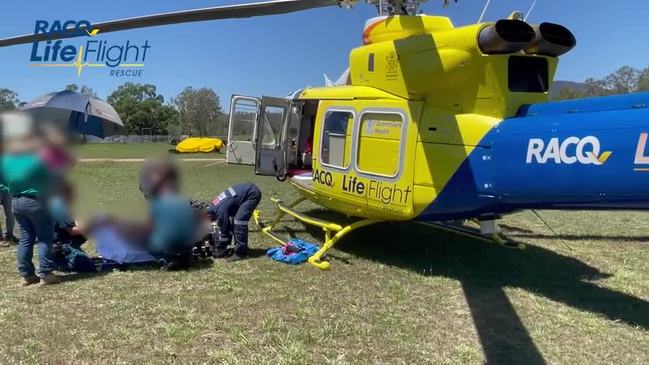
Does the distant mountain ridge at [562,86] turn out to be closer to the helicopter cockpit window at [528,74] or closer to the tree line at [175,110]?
the helicopter cockpit window at [528,74]

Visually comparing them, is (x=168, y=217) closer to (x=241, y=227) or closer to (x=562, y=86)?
(x=241, y=227)

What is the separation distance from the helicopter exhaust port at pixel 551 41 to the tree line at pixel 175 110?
14.3ft

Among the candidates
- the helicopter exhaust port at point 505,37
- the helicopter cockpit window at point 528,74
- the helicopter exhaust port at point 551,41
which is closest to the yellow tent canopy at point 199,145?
the helicopter exhaust port at point 505,37

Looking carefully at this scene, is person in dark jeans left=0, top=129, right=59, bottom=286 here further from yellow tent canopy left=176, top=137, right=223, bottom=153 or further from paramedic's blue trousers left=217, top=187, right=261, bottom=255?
paramedic's blue trousers left=217, top=187, right=261, bottom=255

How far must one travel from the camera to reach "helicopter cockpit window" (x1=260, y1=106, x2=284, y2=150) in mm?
8578

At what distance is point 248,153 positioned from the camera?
9031 mm

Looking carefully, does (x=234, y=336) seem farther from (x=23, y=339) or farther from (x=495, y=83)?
(x=495, y=83)

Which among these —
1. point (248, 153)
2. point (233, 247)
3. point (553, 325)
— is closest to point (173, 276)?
point (233, 247)

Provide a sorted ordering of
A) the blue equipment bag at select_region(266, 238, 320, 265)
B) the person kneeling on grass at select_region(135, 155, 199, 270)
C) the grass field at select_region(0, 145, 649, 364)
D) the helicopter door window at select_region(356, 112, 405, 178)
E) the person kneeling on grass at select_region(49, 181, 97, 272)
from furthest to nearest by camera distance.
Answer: the blue equipment bag at select_region(266, 238, 320, 265) → the helicopter door window at select_region(356, 112, 405, 178) → the person kneeling on grass at select_region(49, 181, 97, 272) → the person kneeling on grass at select_region(135, 155, 199, 270) → the grass field at select_region(0, 145, 649, 364)

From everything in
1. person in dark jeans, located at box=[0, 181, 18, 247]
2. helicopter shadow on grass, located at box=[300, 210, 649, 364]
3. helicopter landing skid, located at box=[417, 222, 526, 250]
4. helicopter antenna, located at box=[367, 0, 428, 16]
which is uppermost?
helicopter antenna, located at box=[367, 0, 428, 16]

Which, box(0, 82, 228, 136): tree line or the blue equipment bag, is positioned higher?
box(0, 82, 228, 136): tree line

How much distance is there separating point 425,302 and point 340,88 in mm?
3218

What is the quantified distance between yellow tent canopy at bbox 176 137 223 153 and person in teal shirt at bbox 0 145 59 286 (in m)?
1.34

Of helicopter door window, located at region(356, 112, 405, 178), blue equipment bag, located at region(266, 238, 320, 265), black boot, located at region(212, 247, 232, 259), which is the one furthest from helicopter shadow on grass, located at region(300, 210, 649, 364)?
black boot, located at region(212, 247, 232, 259)
